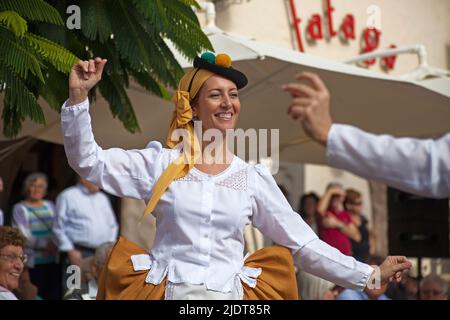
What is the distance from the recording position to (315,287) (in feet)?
28.1

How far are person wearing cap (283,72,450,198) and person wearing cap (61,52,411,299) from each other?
1.28 m

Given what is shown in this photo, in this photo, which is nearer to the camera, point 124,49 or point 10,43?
point 10,43

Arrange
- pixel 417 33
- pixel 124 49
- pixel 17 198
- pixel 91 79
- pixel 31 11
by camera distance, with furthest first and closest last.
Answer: pixel 417 33 → pixel 17 198 → pixel 124 49 → pixel 31 11 → pixel 91 79

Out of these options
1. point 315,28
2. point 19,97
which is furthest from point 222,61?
point 315,28

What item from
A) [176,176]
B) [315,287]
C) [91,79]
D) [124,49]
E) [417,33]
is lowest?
[315,287]

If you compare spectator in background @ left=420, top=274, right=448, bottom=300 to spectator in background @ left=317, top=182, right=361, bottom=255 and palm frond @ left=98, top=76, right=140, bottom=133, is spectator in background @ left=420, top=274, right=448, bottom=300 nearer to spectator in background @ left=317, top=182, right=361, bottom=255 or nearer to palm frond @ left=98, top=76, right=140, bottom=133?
spectator in background @ left=317, top=182, right=361, bottom=255

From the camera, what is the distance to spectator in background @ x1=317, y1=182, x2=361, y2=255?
10109 millimetres

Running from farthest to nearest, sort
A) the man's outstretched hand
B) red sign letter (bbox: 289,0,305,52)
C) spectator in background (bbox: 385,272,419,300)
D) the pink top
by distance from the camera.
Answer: red sign letter (bbox: 289,0,305,52)
the pink top
spectator in background (bbox: 385,272,419,300)
the man's outstretched hand

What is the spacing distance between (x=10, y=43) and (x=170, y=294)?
1.34 m

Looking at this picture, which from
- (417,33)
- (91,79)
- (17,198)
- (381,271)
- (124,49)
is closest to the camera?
(91,79)

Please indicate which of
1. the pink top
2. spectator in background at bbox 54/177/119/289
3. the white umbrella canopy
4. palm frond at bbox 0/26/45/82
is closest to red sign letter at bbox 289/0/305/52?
the white umbrella canopy

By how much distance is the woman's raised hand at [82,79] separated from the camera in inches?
163

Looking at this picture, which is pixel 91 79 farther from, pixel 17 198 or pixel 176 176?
pixel 17 198
